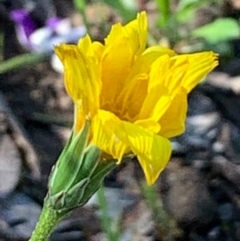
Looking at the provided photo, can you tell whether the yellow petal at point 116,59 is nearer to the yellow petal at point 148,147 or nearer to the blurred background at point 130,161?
the yellow petal at point 148,147

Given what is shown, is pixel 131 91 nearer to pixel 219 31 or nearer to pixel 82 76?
pixel 82 76

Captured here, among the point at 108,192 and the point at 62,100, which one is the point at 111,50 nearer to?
the point at 108,192

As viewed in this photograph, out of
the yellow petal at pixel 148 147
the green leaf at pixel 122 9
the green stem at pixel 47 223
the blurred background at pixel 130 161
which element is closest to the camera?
the yellow petal at pixel 148 147

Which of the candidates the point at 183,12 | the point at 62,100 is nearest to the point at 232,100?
the point at 183,12

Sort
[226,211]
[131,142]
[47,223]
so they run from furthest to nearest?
[226,211] → [47,223] → [131,142]

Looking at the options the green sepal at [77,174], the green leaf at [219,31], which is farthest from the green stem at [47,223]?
the green leaf at [219,31]

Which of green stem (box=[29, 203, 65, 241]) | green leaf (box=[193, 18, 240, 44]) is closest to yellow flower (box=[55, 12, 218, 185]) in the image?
green stem (box=[29, 203, 65, 241])

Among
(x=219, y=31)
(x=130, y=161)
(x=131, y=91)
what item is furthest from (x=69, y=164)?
(x=219, y=31)
